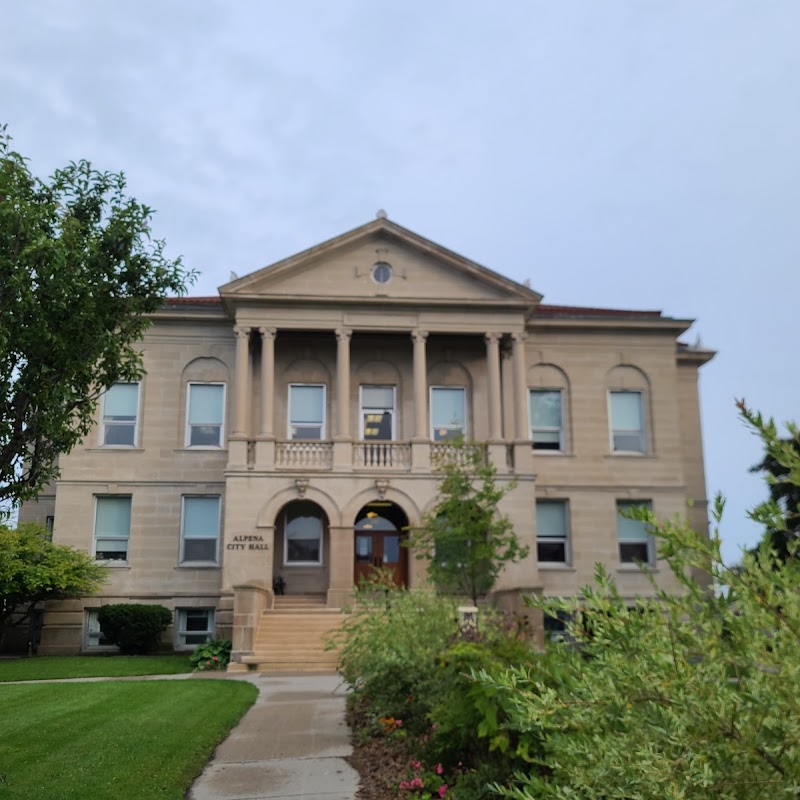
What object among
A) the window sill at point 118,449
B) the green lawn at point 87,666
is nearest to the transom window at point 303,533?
the green lawn at point 87,666

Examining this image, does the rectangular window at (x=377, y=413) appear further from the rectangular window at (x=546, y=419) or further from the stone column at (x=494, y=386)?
the rectangular window at (x=546, y=419)

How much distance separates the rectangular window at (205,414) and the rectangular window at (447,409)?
7.02 m

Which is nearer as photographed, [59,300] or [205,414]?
[59,300]

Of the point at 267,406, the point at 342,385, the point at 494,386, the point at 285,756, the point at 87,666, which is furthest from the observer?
the point at 494,386

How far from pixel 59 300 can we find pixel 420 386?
1891cm

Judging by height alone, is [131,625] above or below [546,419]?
below

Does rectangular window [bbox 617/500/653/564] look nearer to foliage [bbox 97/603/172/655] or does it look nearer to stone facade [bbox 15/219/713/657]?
stone facade [bbox 15/219/713/657]

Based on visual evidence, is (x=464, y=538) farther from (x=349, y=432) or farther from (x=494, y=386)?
(x=349, y=432)

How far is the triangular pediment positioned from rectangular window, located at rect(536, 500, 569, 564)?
23.2 ft

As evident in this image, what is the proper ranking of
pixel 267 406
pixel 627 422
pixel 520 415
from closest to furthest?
pixel 267 406
pixel 520 415
pixel 627 422

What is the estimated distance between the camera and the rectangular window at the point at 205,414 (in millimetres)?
28297

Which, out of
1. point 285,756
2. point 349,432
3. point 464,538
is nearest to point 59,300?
point 285,756

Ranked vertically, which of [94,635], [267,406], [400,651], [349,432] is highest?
[267,406]

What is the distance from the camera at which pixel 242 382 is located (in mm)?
26531
